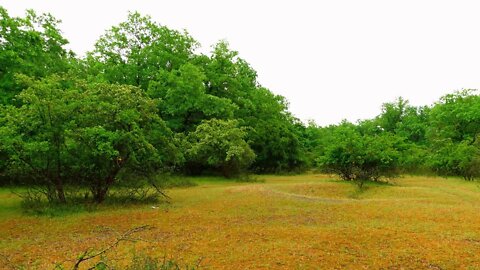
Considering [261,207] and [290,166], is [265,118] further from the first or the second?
[261,207]

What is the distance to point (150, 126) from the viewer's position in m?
17.4

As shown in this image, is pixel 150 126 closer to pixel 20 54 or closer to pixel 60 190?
pixel 60 190

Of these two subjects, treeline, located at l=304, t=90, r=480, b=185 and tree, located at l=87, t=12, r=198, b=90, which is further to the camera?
tree, located at l=87, t=12, r=198, b=90

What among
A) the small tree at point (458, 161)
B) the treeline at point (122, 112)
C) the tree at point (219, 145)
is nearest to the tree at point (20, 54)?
the treeline at point (122, 112)

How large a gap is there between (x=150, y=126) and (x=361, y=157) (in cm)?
1700

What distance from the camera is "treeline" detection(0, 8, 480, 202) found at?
14977 millimetres

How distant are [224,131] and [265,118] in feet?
45.7

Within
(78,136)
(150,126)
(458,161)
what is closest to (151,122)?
(150,126)

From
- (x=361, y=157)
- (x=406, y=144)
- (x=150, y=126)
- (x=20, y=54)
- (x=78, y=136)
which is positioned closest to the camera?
(x=78, y=136)

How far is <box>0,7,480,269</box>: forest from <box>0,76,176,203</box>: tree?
48 millimetres

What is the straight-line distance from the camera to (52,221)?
1262 centimetres

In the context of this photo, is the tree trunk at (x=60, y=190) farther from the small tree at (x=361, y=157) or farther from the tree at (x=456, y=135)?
the tree at (x=456, y=135)

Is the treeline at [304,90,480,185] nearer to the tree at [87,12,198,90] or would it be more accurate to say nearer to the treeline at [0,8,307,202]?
the treeline at [0,8,307,202]

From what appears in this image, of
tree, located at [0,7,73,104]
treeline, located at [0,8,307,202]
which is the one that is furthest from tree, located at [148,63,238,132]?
tree, located at [0,7,73,104]
